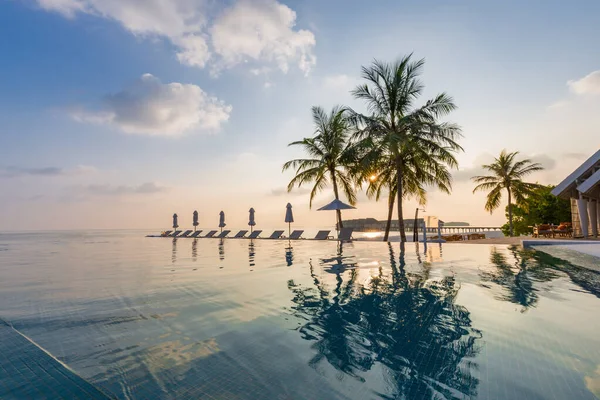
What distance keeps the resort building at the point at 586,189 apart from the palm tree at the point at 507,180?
11873 millimetres

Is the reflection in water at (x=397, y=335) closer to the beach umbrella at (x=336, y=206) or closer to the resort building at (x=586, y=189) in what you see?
the resort building at (x=586, y=189)

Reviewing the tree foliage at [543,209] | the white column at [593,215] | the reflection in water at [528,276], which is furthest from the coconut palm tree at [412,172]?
the tree foliage at [543,209]

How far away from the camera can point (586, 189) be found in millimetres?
12531

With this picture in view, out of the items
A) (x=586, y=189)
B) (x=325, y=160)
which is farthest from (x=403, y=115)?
(x=586, y=189)

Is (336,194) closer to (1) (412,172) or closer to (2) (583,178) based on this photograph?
(1) (412,172)

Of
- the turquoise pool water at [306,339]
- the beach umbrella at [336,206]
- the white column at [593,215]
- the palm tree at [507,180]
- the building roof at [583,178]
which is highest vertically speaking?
the palm tree at [507,180]

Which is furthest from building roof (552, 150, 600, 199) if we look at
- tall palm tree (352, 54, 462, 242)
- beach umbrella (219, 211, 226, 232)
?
beach umbrella (219, 211, 226, 232)

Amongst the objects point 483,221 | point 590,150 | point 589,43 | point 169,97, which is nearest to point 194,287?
point 169,97

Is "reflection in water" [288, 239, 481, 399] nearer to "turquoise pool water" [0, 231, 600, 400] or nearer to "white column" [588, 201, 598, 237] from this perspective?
"turquoise pool water" [0, 231, 600, 400]

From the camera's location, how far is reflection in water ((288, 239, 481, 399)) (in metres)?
2.47

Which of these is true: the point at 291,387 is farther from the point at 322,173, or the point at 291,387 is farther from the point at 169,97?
the point at 322,173

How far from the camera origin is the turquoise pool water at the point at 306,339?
2.36 meters

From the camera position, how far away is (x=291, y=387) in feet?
7.71

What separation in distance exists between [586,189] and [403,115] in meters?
8.80
